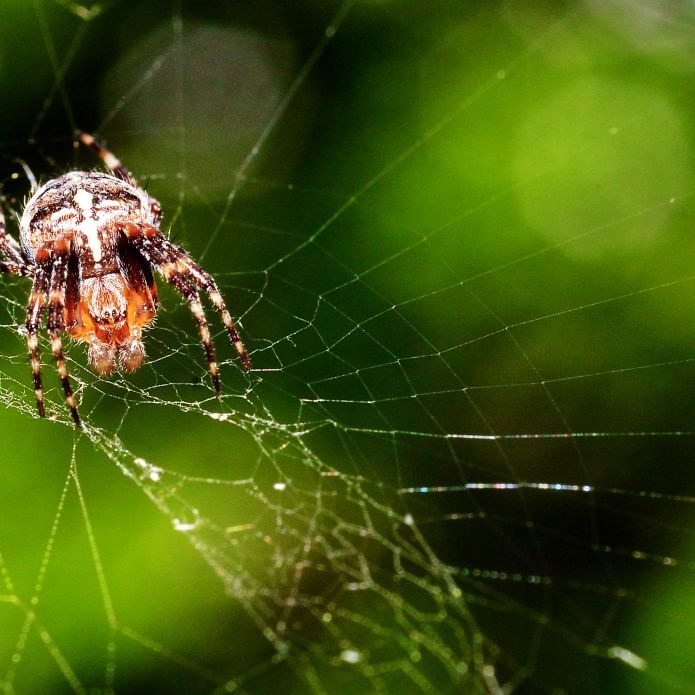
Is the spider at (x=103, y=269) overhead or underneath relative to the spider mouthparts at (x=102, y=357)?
overhead

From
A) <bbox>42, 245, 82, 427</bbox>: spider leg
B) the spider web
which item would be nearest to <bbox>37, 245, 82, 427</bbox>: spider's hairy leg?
<bbox>42, 245, 82, 427</bbox>: spider leg

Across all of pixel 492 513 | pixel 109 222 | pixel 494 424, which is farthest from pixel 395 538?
pixel 109 222

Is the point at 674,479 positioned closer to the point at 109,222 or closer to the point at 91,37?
the point at 109,222

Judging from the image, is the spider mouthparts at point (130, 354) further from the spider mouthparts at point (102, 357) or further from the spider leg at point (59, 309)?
the spider leg at point (59, 309)

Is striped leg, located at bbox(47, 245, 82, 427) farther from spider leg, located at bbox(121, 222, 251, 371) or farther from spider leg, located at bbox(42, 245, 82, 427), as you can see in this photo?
spider leg, located at bbox(121, 222, 251, 371)

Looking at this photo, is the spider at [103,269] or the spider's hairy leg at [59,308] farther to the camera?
the spider at [103,269]

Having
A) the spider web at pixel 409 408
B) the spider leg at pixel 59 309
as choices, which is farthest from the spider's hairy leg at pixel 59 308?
the spider web at pixel 409 408
